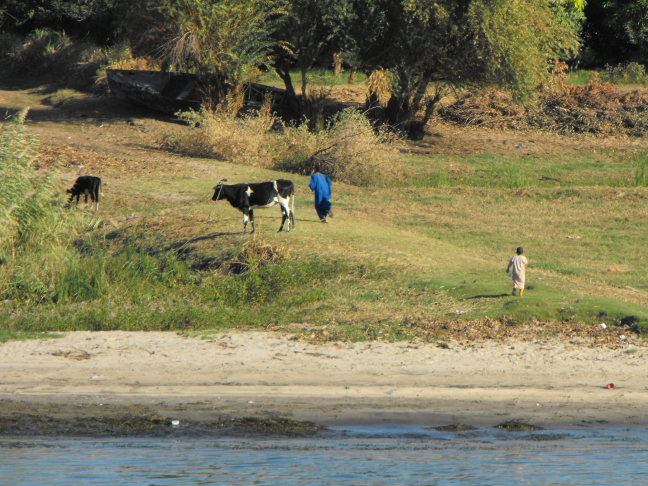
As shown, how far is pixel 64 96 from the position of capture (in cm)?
3822

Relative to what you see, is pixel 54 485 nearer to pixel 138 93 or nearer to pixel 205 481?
pixel 205 481

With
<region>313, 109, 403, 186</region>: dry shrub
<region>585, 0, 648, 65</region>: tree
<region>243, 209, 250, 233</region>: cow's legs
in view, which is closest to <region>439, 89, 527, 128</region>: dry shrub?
<region>585, 0, 648, 65</region>: tree

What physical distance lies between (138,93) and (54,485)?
27.1 m

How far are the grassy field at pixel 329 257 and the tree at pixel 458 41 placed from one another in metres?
4.31

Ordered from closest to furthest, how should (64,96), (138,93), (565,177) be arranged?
(565,177) < (138,93) < (64,96)

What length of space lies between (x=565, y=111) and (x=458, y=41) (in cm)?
751

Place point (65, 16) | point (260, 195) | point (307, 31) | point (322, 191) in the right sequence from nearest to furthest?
point (260, 195), point (322, 191), point (307, 31), point (65, 16)

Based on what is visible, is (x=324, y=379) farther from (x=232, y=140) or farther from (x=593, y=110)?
(x=593, y=110)

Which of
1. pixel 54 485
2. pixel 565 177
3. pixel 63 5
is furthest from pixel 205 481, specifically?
pixel 63 5

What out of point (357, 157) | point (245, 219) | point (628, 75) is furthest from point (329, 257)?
point (628, 75)

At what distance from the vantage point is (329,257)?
1619cm

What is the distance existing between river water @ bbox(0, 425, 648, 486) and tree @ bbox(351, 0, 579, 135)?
22141 mm

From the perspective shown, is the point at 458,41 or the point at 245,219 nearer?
the point at 245,219

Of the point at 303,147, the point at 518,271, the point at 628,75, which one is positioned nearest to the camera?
the point at 518,271
